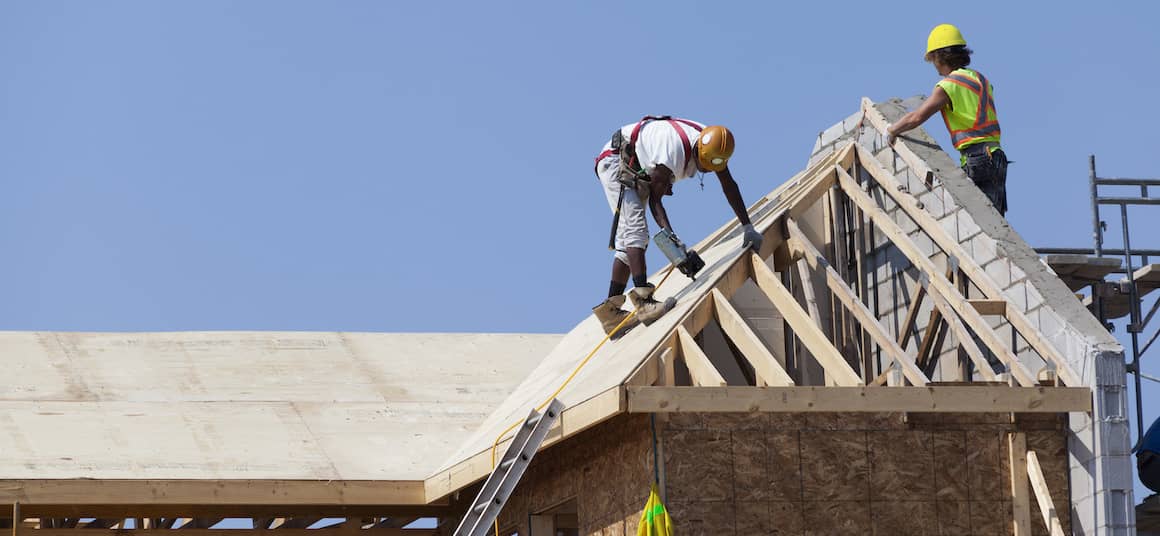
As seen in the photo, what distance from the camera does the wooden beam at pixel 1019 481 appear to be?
37.8ft

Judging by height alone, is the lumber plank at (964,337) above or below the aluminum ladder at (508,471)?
above

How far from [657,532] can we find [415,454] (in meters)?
3.74

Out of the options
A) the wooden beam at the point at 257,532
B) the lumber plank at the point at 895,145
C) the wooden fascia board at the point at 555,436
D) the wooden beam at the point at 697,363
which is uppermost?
the lumber plank at the point at 895,145

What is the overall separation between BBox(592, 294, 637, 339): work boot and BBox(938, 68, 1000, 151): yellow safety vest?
2.75 m

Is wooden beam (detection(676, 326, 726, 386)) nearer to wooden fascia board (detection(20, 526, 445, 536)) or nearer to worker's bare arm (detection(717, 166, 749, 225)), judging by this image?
worker's bare arm (detection(717, 166, 749, 225))

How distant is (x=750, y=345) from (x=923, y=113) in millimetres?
2675

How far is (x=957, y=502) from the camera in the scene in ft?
37.8

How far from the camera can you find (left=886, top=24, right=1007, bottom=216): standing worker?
44.6 ft

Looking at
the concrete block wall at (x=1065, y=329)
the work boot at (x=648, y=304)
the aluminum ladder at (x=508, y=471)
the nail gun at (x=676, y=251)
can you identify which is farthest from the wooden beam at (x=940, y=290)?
the aluminum ladder at (x=508, y=471)

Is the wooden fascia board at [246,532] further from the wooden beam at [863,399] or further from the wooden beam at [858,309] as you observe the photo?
the wooden beam at [863,399]

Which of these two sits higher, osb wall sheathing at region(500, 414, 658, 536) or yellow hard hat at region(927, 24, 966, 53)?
yellow hard hat at region(927, 24, 966, 53)

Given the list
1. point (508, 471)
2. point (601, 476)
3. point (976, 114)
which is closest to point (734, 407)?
point (601, 476)

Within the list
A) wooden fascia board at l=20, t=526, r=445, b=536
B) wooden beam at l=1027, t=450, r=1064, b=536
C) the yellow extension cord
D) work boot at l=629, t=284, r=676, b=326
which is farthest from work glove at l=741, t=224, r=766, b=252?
wooden fascia board at l=20, t=526, r=445, b=536

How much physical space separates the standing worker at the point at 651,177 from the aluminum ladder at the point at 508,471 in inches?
51.3
